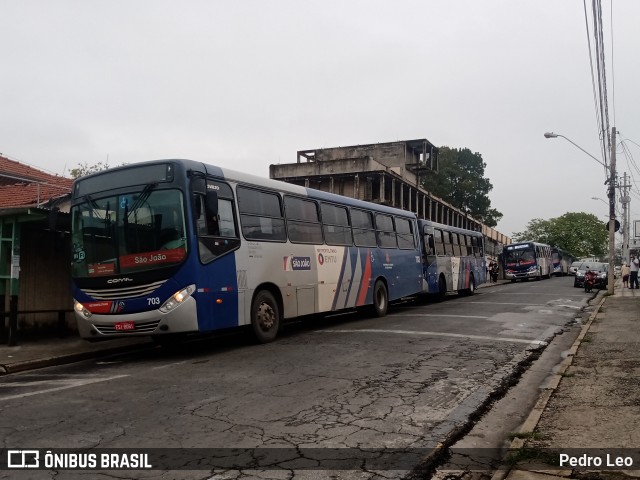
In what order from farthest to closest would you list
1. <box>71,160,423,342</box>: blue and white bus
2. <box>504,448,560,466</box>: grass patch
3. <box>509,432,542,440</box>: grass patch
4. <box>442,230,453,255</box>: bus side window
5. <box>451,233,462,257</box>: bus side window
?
<box>451,233,462,257</box>: bus side window → <box>442,230,453,255</box>: bus side window → <box>71,160,423,342</box>: blue and white bus → <box>509,432,542,440</box>: grass patch → <box>504,448,560,466</box>: grass patch

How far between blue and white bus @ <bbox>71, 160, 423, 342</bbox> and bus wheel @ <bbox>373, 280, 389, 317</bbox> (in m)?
3.85

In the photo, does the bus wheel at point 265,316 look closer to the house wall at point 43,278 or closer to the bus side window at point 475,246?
the house wall at point 43,278

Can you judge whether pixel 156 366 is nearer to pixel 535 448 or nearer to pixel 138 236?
pixel 138 236

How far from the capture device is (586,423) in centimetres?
488

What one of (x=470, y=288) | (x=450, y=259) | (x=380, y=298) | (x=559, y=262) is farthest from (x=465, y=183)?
(x=380, y=298)

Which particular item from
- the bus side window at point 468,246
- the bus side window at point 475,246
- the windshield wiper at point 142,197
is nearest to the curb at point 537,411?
the windshield wiper at point 142,197

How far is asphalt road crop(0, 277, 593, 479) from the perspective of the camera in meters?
4.40

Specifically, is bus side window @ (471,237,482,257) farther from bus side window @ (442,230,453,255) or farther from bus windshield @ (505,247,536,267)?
bus windshield @ (505,247,536,267)

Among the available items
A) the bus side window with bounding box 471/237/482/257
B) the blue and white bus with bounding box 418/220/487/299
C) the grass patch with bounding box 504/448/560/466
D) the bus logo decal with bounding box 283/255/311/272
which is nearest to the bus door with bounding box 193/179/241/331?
the bus logo decal with bounding box 283/255/311/272

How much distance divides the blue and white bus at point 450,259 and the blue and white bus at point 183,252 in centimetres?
945

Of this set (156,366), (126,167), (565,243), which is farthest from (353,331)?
(565,243)

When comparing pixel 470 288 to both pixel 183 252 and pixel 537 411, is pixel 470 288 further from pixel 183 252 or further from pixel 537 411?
pixel 537 411

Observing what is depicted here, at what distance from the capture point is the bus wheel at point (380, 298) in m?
15.0

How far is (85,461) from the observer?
421cm
